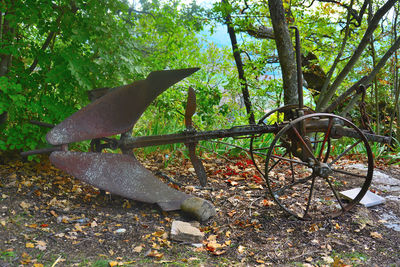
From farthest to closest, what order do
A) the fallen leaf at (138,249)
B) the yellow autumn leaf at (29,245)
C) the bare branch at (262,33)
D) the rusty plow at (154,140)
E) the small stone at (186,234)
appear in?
the bare branch at (262,33) < the rusty plow at (154,140) < the small stone at (186,234) < the fallen leaf at (138,249) < the yellow autumn leaf at (29,245)

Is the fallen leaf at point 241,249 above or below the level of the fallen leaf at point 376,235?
below

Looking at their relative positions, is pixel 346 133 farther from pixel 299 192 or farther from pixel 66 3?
pixel 66 3

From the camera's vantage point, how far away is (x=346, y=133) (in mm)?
2873

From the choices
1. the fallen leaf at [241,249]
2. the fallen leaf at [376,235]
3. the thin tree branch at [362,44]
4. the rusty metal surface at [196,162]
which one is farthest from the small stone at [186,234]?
the thin tree branch at [362,44]

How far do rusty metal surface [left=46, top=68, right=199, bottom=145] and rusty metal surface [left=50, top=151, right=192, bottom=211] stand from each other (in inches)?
6.5

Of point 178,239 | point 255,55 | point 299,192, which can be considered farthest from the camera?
point 255,55

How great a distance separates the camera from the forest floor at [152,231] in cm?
230

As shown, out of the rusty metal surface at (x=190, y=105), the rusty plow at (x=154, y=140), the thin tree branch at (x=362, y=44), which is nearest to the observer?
the rusty plow at (x=154, y=140)

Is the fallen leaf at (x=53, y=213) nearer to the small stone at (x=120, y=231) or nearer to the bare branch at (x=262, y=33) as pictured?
the small stone at (x=120, y=231)

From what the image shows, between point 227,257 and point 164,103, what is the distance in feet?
10.5

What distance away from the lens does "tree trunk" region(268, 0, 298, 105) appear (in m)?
3.86

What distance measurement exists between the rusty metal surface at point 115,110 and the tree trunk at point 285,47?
5.23 feet

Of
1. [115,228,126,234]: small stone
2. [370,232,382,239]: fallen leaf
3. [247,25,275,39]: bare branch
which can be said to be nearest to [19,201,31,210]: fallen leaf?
[115,228,126,234]: small stone

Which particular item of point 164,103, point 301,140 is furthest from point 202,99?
point 301,140
